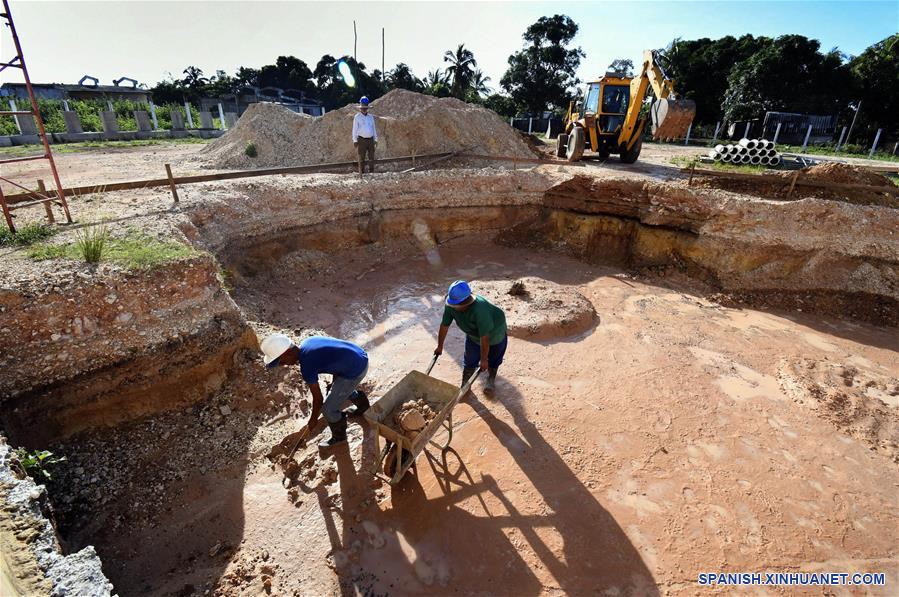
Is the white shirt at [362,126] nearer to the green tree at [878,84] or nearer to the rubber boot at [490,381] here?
the rubber boot at [490,381]

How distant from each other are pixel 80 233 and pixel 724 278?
41.0 ft

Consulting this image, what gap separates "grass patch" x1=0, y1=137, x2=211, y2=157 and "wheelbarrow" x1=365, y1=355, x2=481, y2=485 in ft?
65.8

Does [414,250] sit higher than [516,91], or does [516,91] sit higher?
[516,91]

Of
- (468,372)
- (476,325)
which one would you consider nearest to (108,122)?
(468,372)

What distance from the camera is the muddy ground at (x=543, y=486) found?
12.2 ft

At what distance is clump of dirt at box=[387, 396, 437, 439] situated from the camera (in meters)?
4.10

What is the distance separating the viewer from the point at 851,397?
5863 mm

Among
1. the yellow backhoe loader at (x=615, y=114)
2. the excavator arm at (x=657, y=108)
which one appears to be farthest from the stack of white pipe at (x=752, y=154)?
the excavator arm at (x=657, y=108)

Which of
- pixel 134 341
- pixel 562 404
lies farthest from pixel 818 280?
pixel 134 341

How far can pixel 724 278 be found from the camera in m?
9.69

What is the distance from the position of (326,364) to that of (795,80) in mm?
34330

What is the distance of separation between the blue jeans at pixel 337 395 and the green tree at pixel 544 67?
113 ft

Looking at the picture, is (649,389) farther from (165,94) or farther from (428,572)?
(165,94)

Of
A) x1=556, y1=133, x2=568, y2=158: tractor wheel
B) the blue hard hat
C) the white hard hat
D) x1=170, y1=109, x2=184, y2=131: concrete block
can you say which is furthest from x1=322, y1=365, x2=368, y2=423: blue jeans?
x1=170, y1=109, x2=184, y2=131: concrete block
